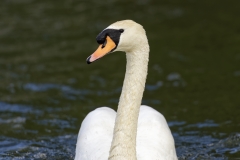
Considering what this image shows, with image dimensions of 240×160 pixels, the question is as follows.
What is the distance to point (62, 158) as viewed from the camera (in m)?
7.94

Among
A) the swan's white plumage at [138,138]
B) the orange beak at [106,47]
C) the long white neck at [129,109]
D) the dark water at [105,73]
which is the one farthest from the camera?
the dark water at [105,73]

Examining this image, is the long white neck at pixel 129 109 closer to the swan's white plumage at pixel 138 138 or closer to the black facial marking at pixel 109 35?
the black facial marking at pixel 109 35

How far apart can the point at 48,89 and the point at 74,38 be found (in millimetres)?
2943

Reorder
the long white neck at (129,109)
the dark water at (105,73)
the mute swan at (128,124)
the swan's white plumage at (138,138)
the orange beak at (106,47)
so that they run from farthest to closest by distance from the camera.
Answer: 1. the dark water at (105,73)
2. the swan's white plumage at (138,138)
3. the long white neck at (129,109)
4. the mute swan at (128,124)
5. the orange beak at (106,47)

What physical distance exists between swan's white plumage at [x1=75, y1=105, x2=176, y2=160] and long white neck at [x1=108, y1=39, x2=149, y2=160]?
54cm

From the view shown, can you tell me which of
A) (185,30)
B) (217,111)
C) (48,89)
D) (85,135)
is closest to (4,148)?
(85,135)

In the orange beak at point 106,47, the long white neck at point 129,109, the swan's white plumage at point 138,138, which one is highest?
the orange beak at point 106,47

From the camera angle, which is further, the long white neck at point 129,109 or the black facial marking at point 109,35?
the long white neck at point 129,109

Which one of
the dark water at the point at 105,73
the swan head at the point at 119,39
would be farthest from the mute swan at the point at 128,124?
the dark water at the point at 105,73

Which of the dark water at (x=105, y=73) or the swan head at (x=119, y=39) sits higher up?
the swan head at (x=119, y=39)

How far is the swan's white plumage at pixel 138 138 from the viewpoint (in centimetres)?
636

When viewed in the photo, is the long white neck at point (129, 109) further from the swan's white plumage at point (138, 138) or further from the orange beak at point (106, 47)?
the swan's white plumage at point (138, 138)

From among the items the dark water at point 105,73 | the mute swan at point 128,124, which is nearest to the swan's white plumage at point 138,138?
the mute swan at point 128,124

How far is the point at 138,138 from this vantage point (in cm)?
685
